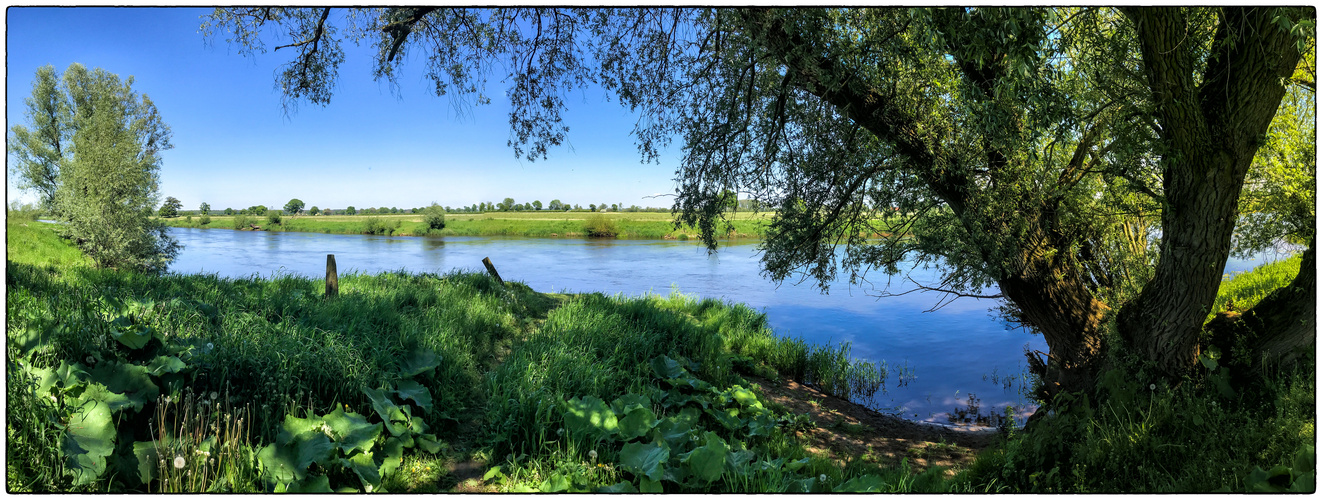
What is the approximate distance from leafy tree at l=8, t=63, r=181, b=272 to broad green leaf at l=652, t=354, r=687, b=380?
43.8 feet

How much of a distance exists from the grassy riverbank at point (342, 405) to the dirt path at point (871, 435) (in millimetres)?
376

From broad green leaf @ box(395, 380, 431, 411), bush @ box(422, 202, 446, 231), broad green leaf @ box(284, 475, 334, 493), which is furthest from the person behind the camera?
bush @ box(422, 202, 446, 231)

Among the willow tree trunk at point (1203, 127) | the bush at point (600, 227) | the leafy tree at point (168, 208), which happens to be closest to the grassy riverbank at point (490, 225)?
the bush at point (600, 227)

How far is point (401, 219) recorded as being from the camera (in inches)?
1173

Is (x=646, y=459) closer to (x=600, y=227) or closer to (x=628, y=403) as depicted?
(x=628, y=403)

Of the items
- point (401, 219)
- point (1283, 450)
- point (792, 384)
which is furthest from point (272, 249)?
point (1283, 450)

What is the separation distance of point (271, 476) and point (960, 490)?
396cm

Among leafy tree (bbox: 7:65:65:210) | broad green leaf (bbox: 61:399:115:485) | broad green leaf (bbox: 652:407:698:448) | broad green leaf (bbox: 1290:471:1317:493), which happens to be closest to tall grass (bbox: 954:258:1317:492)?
broad green leaf (bbox: 1290:471:1317:493)

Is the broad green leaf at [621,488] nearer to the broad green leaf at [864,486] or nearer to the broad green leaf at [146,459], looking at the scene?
the broad green leaf at [864,486]

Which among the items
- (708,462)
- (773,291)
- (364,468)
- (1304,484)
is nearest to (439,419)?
(364,468)

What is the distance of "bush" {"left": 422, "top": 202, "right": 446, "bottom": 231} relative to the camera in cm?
2831

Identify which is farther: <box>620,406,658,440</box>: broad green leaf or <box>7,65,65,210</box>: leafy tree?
<box>7,65,65,210</box>: leafy tree

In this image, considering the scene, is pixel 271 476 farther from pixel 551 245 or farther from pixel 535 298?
pixel 551 245

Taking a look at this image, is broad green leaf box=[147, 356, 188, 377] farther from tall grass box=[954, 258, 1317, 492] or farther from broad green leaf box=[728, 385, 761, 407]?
tall grass box=[954, 258, 1317, 492]
